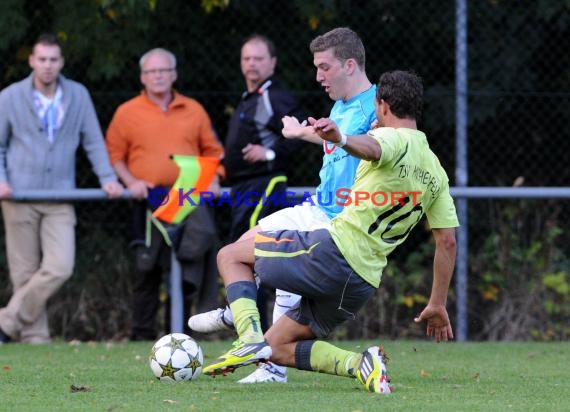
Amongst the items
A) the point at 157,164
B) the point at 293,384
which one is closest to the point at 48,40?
the point at 157,164

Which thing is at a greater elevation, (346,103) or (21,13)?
(21,13)

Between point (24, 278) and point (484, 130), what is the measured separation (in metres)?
4.03

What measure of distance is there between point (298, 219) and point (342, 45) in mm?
1009

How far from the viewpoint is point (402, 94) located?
6.32 m

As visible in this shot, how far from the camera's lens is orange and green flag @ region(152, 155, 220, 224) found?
992cm

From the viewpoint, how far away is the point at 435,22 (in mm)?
10891

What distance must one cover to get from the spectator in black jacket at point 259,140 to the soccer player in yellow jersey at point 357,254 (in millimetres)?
2930

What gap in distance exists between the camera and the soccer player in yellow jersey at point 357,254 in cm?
627

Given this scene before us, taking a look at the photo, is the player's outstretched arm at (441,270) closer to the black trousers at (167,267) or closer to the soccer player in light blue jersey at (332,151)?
the soccer player in light blue jersey at (332,151)

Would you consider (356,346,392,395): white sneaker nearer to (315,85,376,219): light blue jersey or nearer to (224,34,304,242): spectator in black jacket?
(315,85,376,219): light blue jersey

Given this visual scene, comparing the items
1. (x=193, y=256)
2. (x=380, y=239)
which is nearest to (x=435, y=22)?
(x=193, y=256)

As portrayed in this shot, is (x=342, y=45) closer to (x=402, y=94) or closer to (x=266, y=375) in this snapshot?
(x=402, y=94)

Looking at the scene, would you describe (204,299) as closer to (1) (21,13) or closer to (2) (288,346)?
(1) (21,13)

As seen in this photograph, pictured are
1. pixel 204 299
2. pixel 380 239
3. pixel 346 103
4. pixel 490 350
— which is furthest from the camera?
pixel 204 299
